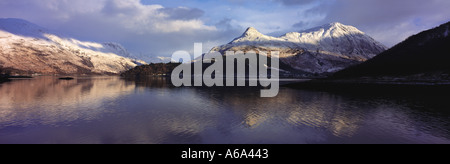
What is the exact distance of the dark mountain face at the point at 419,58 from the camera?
439 feet

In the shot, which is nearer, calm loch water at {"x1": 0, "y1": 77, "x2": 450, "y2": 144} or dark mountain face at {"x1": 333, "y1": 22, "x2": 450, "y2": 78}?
calm loch water at {"x1": 0, "y1": 77, "x2": 450, "y2": 144}

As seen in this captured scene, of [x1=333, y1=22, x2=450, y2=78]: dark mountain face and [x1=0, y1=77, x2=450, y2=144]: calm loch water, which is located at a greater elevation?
[x1=333, y1=22, x2=450, y2=78]: dark mountain face

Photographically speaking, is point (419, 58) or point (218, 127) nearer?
point (218, 127)

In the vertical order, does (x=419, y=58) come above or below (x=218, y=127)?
above

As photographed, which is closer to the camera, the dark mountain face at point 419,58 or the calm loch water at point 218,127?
the calm loch water at point 218,127

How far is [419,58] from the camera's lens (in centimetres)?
15475

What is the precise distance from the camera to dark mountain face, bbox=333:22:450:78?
133750mm
